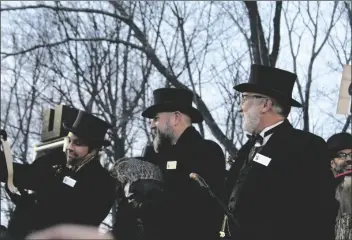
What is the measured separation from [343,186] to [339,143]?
21.4 inches

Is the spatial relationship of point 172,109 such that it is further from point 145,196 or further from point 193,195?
point 145,196

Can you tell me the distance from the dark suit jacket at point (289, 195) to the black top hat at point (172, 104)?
60.1 inches

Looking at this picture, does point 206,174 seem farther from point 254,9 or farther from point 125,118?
point 125,118

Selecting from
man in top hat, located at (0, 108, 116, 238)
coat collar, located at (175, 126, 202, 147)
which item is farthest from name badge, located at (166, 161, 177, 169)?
man in top hat, located at (0, 108, 116, 238)

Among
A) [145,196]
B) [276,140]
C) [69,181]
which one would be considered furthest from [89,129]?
[276,140]

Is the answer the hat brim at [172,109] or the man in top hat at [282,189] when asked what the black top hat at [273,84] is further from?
the hat brim at [172,109]

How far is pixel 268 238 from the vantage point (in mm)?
4492

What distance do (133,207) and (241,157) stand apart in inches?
37.3

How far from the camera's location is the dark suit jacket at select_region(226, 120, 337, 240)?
4.43 meters

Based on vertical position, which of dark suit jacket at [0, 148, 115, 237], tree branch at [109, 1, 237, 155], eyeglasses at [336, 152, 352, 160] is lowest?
dark suit jacket at [0, 148, 115, 237]

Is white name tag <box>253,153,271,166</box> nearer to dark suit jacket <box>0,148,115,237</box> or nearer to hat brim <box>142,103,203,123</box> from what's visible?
hat brim <box>142,103,203,123</box>

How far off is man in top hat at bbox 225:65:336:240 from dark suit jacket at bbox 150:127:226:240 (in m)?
0.52

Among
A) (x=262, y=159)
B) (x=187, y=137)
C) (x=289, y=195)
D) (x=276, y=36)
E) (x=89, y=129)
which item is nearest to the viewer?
(x=289, y=195)

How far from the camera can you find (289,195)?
450 cm
